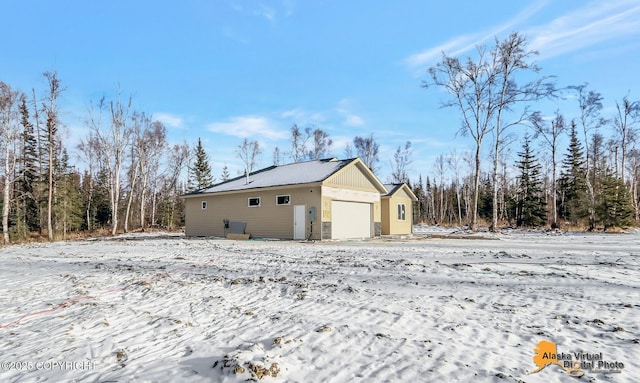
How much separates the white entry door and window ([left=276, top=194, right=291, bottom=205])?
584 mm

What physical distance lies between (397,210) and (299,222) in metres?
8.15

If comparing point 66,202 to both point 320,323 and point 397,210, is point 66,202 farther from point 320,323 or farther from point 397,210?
point 320,323

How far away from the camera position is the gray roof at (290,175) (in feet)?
55.1

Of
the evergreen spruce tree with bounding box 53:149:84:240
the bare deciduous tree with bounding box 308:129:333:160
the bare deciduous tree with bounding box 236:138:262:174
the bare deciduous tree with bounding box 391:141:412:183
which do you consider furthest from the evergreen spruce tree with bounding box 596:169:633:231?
the evergreen spruce tree with bounding box 53:149:84:240

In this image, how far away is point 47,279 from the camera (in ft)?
21.6

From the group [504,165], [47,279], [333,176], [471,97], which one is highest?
[471,97]

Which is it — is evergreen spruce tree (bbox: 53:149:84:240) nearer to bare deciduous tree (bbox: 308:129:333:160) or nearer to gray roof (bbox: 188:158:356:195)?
gray roof (bbox: 188:158:356:195)

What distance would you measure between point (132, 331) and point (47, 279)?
14.3 ft

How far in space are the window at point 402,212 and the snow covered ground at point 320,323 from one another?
14840mm

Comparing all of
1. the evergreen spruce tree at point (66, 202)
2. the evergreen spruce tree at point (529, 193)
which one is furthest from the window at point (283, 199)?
the evergreen spruce tree at point (529, 193)

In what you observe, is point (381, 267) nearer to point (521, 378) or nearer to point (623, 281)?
point (623, 281)

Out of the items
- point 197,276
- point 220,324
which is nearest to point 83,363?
point 220,324

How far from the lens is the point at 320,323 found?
382 cm

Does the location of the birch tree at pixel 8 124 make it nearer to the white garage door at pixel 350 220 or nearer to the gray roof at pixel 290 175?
the gray roof at pixel 290 175
